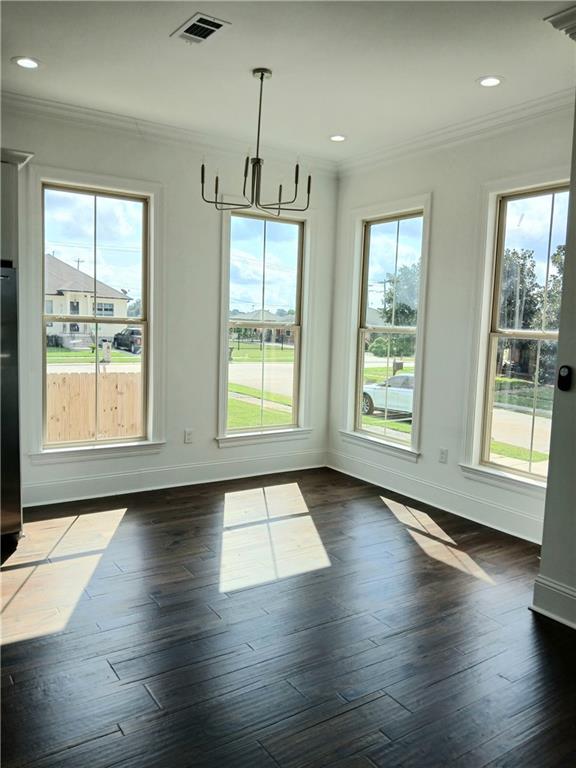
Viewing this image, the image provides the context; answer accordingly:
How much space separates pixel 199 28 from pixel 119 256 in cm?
213

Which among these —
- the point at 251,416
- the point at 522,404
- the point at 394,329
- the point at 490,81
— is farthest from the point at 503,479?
the point at 490,81

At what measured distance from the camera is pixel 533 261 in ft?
13.3

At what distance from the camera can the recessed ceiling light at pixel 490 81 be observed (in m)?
3.47

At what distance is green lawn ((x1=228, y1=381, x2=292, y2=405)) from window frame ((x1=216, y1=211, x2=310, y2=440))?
0.09 m

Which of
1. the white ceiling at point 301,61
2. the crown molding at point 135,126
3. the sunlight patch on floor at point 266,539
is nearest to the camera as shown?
the white ceiling at point 301,61

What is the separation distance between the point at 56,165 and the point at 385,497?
358 centimetres

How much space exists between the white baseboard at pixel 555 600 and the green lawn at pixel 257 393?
3052 mm

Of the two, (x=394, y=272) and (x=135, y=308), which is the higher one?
(x=394, y=272)

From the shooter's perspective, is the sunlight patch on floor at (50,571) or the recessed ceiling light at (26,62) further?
the recessed ceiling light at (26,62)

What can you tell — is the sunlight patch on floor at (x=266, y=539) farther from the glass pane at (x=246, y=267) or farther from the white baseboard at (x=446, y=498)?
the glass pane at (x=246, y=267)

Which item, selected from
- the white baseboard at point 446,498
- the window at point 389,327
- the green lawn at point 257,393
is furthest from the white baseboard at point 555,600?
the green lawn at point 257,393

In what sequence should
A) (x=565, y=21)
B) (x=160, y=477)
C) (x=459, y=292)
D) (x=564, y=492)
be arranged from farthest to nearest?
(x=160, y=477)
(x=459, y=292)
(x=564, y=492)
(x=565, y=21)

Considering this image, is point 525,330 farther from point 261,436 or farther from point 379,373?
point 261,436

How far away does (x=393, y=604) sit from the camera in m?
3.07
